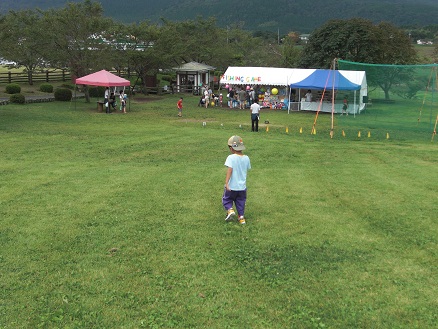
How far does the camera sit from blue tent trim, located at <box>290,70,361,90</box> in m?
28.3

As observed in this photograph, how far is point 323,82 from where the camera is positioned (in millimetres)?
30141

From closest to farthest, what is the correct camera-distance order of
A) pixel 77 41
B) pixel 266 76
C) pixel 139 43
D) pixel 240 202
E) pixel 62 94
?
pixel 240 202
pixel 77 41
pixel 62 94
pixel 266 76
pixel 139 43

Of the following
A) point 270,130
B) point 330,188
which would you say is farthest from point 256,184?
point 270,130

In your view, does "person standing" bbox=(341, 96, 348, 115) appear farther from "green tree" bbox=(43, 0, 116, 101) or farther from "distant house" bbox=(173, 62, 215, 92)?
"distant house" bbox=(173, 62, 215, 92)

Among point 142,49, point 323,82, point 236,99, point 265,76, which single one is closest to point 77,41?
point 142,49

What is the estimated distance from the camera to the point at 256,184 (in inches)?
412

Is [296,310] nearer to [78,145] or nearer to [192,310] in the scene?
[192,310]

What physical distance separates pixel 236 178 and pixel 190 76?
38.6 m

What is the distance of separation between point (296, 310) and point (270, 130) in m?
17.0

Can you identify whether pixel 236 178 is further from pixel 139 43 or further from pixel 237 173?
pixel 139 43

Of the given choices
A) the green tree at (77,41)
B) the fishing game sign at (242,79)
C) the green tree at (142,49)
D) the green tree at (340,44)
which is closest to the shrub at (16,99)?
the green tree at (77,41)

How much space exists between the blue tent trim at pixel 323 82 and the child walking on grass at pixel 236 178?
21.8 m

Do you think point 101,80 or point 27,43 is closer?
point 101,80

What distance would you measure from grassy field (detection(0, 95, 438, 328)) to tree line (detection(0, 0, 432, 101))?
18.1m
